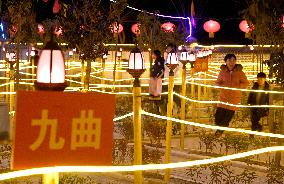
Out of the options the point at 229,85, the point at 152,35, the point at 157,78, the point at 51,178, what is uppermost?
the point at 152,35

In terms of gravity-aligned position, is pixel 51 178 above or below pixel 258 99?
below

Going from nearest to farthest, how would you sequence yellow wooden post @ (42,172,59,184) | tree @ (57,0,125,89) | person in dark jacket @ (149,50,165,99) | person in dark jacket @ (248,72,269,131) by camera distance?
1. yellow wooden post @ (42,172,59,184)
2. person in dark jacket @ (248,72,269,131)
3. tree @ (57,0,125,89)
4. person in dark jacket @ (149,50,165,99)

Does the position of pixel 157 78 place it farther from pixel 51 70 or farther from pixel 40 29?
pixel 40 29

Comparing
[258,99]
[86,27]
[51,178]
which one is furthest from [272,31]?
[51,178]

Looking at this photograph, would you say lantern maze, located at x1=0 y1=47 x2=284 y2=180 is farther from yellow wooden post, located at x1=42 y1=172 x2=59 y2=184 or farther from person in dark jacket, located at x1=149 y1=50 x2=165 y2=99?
person in dark jacket, located at x1=149 y1=50 x2=165 y2=99

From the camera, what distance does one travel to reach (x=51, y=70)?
385 cm

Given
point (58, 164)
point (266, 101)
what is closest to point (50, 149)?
point (58, 164)

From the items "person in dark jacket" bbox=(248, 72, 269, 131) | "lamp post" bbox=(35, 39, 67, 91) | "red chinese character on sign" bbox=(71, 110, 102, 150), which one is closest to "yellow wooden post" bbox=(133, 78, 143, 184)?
"lamp post" bbox=(35, 39, 67, 91)

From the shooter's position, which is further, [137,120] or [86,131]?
[137,120]

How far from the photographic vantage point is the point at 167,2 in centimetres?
3766

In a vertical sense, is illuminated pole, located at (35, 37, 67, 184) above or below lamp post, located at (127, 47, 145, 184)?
above

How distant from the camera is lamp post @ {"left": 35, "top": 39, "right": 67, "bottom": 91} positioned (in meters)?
3.75

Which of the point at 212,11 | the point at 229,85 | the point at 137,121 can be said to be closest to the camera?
the point at 137,121

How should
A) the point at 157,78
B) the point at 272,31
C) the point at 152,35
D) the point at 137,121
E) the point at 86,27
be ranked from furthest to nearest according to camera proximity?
the point at 152,35 < the point at 157,78 < the point at 86,27 < the point at 272,31 < the point at 137,121
